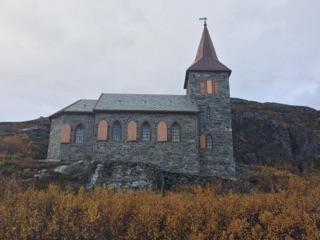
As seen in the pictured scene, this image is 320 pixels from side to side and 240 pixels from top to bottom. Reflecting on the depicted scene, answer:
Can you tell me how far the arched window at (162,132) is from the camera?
113ft

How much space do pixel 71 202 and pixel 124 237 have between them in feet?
12.3

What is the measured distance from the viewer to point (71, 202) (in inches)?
655

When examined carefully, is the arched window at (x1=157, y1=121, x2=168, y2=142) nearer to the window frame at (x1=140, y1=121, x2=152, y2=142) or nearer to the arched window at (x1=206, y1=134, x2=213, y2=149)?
the window frame at (x1=140, y1=121, x2=152, y2=142)

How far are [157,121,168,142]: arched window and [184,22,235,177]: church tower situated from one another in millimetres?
3328

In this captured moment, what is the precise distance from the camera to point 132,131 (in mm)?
34844

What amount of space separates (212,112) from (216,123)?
4.02ft

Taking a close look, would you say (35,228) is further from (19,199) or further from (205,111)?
(205,111)

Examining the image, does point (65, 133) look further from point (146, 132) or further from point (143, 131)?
point (146, 132)

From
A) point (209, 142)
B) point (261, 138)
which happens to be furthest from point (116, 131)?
point (261, 138)

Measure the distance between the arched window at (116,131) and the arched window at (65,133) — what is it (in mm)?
4056

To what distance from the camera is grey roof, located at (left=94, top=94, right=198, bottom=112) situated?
35.7 meters

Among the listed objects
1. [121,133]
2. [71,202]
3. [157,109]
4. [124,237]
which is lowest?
[124,237]

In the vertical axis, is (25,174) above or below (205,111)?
below

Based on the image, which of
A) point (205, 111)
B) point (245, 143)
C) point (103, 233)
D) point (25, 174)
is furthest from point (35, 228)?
point (245, 143)
